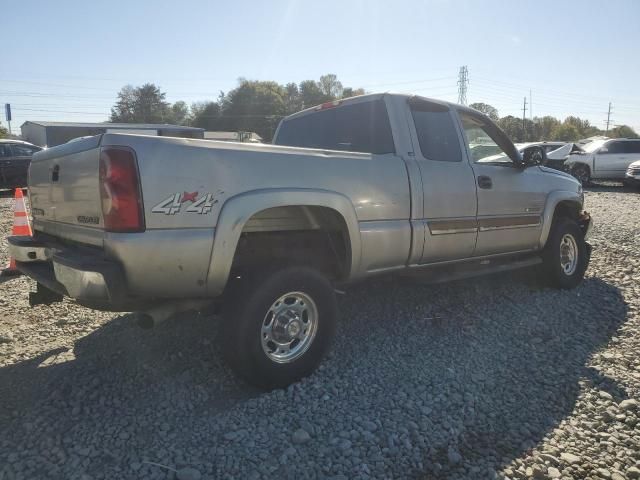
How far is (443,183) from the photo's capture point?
12.8ft

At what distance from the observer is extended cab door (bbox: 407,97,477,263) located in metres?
3.82

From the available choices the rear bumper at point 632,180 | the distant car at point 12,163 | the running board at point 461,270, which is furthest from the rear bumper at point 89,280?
the rear bumper at point 632,180

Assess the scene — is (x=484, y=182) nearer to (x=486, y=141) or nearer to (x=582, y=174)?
(x=486, y=141)

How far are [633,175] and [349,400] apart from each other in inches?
647

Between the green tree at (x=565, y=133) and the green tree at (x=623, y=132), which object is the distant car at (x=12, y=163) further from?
the green tree at (x=623, y=132)

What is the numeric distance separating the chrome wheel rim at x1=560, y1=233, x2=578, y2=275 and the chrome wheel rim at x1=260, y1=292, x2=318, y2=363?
3622 millimetres

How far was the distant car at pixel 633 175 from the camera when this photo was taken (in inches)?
607

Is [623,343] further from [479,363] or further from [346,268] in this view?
[346,268]

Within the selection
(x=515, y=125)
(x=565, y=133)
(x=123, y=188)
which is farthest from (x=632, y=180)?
(x=565, y=133)

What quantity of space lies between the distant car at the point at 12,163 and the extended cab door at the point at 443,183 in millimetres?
15355

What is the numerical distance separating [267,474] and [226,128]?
85716mm

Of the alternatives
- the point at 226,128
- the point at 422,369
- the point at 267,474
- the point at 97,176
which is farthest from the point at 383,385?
the point at 226,128

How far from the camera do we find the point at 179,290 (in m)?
2.66

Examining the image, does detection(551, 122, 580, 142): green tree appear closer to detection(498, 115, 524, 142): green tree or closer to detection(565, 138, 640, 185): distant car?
detection(498, 115, 524, 142): green tree
